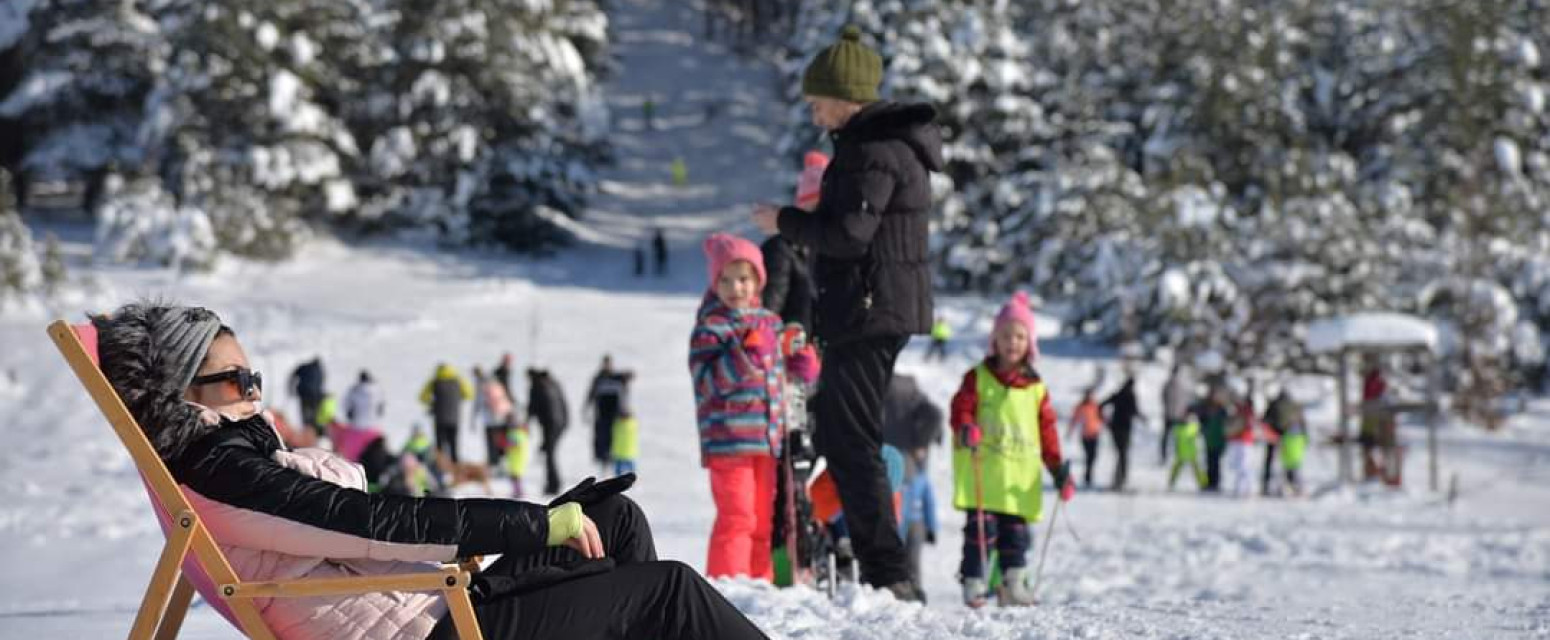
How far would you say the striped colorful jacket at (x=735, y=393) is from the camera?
670 cm

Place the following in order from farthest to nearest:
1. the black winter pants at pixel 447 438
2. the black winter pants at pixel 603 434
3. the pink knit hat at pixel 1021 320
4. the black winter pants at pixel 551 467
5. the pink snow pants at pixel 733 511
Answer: the black winter pants at pixel 447 438, the black winter pants at pixel 603 434, the black winter pants at pixel 551 467, the pink knit hat at pixel 1021 320, the pink snow pants at pixel 733 511

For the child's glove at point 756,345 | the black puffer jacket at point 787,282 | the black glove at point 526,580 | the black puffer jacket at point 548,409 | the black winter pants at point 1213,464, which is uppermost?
the black puffer jacket at point 787,282

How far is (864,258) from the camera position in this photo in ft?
20.1

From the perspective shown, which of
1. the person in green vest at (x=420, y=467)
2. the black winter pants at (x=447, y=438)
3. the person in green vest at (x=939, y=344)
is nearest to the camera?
the person in green vest at (x=420, y=467)

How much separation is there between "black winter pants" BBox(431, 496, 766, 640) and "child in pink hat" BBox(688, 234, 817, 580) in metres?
3.05

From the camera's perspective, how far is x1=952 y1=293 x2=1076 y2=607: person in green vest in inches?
287

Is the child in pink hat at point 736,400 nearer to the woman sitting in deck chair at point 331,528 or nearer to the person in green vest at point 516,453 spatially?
the woman sitting in deck chair at point 331,528

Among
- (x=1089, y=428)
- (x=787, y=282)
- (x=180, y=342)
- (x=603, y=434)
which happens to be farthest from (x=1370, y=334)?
(x=180, y=342)

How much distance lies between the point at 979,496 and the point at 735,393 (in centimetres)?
128

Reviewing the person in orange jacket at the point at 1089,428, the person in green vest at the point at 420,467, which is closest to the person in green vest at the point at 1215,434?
the person in orange jacket at the point at 1089,428

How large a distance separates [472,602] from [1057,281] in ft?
117

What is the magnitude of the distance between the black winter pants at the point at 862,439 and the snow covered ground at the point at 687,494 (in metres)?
0.27

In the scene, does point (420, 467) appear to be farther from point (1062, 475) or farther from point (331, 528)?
point (331, 528)

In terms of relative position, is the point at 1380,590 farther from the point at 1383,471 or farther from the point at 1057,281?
the point at 1057,281
